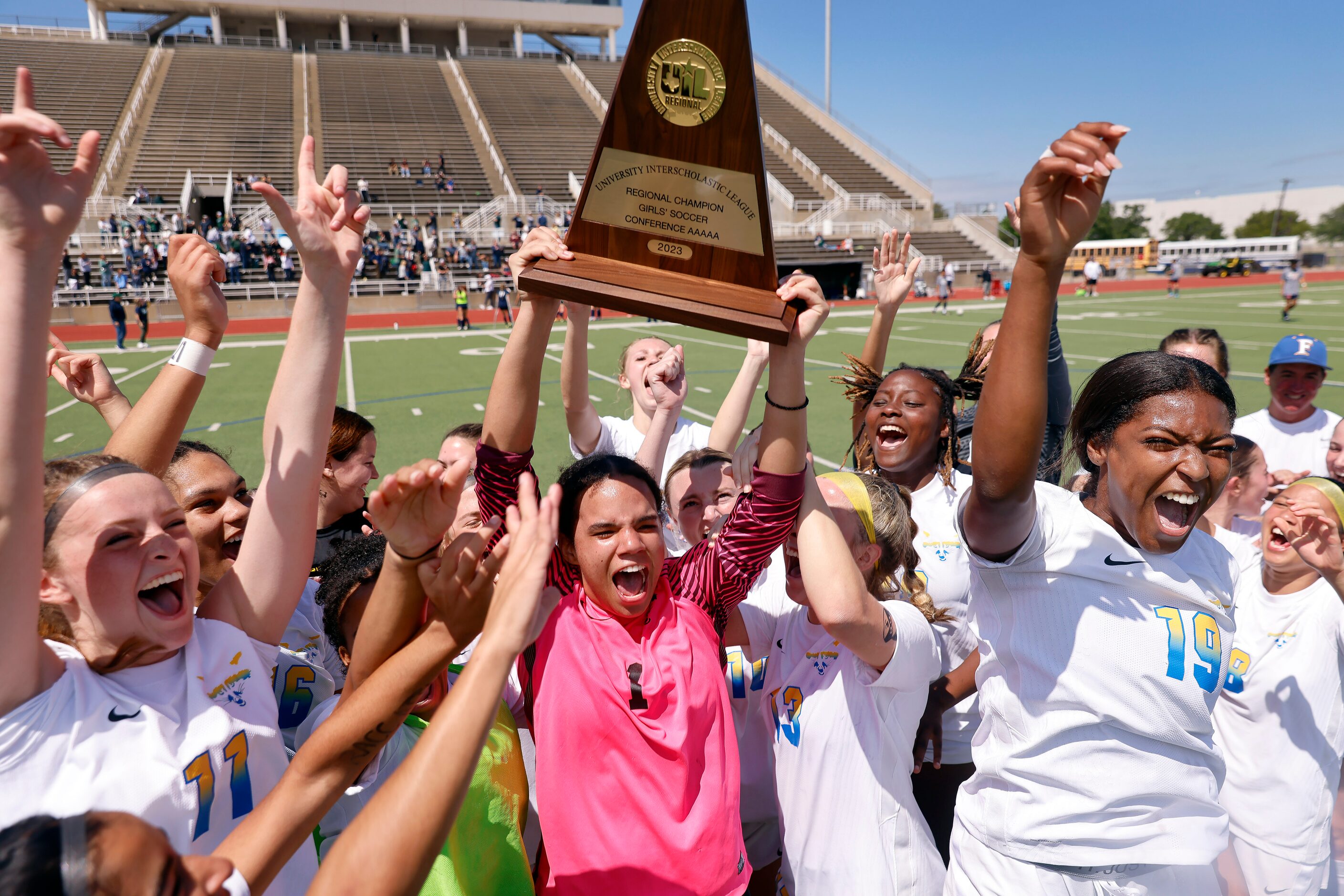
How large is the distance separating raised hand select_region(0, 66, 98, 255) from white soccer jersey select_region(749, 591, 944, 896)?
6.69ft

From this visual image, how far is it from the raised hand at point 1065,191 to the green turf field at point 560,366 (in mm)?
3369

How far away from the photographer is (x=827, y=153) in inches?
2004

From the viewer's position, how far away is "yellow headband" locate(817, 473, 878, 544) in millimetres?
2408

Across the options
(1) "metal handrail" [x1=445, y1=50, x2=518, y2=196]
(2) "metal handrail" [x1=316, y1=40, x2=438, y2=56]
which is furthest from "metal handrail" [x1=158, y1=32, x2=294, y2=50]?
(1) "metal handrail" [x1=445, y1=50, x2=518, y2=196]

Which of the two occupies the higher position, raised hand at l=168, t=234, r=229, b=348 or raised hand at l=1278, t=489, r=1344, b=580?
raised hand at l=168, t=234, r=229, b=348

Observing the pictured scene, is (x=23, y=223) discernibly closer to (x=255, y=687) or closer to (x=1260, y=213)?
(x=255, y=687)

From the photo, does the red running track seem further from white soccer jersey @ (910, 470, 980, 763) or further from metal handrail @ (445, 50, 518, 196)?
white soccer jersey @ (910, 470, 980, 763)

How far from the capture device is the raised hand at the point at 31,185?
1.32 m

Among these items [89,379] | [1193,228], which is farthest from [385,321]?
[1193,228]

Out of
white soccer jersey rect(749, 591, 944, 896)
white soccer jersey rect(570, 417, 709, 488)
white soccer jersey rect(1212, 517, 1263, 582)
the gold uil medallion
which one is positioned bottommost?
white soccer jersey rect(749, 591, 944, 896)

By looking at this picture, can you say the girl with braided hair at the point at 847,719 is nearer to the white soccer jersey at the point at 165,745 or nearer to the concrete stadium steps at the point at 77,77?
the white soccer jersey at the point at 165,745

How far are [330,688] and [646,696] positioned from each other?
110 cm

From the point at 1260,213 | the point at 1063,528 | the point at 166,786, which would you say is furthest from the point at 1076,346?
the point at 1260,213

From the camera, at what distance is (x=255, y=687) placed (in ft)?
5.79
